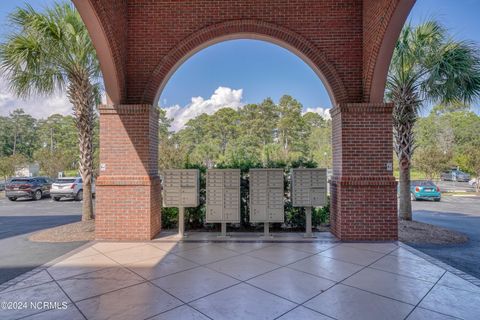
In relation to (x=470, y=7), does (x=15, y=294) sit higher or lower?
lower

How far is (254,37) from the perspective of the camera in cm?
565

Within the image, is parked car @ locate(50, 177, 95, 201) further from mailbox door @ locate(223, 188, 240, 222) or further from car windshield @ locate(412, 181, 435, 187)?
car windshield @ locate(412, 181, 435, 187)

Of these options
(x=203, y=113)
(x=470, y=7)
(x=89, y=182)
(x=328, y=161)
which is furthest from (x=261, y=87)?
(x=89, y=182)

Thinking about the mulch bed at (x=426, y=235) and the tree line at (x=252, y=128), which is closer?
the mulch bed at (x=426, y=235)

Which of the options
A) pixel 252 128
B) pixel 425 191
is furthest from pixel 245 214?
pixel 252 128

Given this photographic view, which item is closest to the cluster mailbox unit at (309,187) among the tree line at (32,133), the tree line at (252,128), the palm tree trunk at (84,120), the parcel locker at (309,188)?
the parcel locker at (309,188)

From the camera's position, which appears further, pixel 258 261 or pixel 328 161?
pixel 328 161

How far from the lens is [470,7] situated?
7039 mm

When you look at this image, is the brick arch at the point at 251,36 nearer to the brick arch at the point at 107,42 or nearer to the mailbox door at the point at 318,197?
the brick arch at the point at 107,42

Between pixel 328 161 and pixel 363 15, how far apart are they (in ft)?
94.4

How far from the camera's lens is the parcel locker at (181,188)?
540 cm

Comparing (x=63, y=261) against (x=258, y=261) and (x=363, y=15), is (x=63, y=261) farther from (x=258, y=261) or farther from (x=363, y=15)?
Answer: (x=363, y=15)

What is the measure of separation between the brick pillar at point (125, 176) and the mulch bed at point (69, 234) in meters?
0.73

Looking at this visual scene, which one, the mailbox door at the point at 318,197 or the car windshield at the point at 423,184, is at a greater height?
the mailbox door at the point at 318,197
